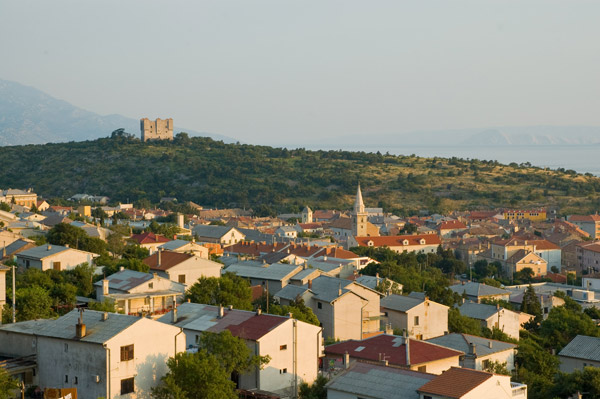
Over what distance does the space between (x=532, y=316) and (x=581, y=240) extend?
42.6 m

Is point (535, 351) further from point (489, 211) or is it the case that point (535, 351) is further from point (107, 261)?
point (489, 211)

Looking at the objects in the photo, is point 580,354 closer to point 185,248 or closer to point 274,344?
point 274,344

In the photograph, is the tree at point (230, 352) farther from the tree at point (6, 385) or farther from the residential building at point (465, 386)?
the residential building at point (465, 386)

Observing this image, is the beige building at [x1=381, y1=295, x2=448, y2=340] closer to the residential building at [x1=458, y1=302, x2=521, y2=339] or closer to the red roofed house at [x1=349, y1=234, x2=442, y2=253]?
the residential building at [x1=458, y1=302, x2=521, y2=339]

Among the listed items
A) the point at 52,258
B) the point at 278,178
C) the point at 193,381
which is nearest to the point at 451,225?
the point at 278,178

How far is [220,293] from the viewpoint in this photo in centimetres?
3178

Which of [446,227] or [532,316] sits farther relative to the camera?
[446,227]

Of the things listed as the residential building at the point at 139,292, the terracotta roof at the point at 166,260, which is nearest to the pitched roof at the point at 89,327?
the residential building at the point at 139,292

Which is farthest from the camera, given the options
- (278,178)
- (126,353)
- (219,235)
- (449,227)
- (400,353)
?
(278,178)

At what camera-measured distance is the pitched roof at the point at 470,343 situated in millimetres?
29156

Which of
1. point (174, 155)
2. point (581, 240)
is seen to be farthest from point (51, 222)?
point (174, 155)

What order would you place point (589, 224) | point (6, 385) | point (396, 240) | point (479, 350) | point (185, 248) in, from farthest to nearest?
1. point (589, 224)
2. point (396, 240)
3. point (185, 248)
4. point (479, 350)
5. point (6, 385)

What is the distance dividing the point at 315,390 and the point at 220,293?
1021cm

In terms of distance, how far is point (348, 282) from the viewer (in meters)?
34.2
